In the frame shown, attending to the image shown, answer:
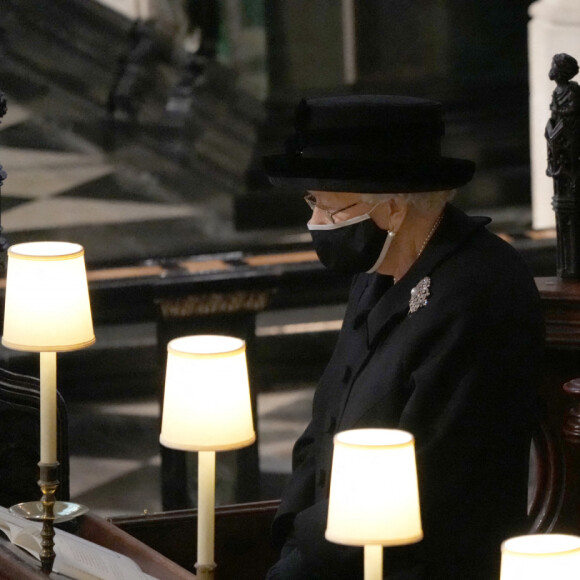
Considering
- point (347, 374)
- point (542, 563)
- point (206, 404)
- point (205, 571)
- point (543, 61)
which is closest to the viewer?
point (542, 563)

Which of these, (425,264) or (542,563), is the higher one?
(425,264)

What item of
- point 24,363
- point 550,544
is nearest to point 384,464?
point 550,544

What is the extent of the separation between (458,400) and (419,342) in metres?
0.15

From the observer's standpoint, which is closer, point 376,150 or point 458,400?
point 458,400

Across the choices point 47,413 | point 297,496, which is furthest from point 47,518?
point 297,496

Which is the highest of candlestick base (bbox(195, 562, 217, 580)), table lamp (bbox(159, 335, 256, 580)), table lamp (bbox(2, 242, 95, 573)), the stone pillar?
the stone pillar

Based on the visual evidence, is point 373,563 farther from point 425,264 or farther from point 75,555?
point 425,264

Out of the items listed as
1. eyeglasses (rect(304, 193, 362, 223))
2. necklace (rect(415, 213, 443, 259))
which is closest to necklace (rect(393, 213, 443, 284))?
necklace (rect(415, 213, 443, 259))

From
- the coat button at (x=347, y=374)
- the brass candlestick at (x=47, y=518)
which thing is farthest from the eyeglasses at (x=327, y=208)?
the brass candlestick at (x=47, y=518)

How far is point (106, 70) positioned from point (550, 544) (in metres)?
8.18

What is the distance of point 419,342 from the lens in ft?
8.84

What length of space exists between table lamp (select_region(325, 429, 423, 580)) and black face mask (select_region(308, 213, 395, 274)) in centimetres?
77

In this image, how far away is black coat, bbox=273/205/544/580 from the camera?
2611mm

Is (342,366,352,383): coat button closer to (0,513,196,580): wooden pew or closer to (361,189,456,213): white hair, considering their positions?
(361,189,456,213): white hair
